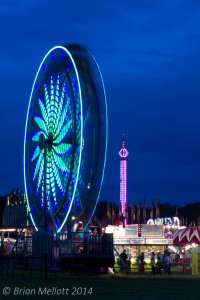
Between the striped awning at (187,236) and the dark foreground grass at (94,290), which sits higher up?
the striped awning at (187,236)

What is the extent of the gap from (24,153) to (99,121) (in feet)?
22.6

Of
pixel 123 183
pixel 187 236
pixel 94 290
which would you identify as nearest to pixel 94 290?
pixel 94 290

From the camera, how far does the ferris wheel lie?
36844 mm

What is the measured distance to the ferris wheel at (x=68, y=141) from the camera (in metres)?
36.8

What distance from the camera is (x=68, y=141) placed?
124 feet

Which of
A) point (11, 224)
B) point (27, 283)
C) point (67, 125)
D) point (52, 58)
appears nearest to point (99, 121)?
point (67, 125)

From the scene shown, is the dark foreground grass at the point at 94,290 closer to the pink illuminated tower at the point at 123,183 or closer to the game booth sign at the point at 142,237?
the game booth sign at the point at 142,237

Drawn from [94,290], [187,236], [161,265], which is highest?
A: [187,236]

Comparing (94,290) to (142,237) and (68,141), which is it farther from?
(142,237)

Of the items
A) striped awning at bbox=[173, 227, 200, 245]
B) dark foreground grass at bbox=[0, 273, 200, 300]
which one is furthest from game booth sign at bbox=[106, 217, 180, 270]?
dark foreground grass at bbox=[0, 273, 200, 300]

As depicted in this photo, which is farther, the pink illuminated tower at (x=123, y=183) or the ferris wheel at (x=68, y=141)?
the pink illuminated tower at (x=123, y=183)

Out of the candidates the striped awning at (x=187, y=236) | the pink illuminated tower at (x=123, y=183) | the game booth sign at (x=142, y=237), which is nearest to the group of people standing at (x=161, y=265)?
the striped awning at (x=187, y=236)

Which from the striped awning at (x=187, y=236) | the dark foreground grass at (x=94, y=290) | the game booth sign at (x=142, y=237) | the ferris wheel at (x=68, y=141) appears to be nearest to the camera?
the dark foreground grass at (x=94, y=290)

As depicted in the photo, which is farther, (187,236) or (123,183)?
(123,183)
